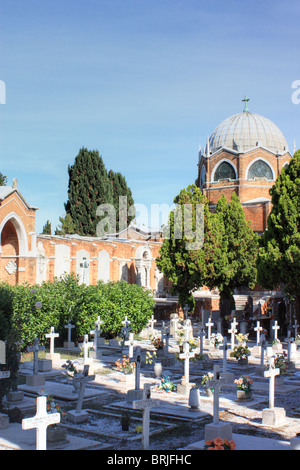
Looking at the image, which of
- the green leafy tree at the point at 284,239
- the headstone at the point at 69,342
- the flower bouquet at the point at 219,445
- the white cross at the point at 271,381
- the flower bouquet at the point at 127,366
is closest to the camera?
the flower bouquet at the point at 219,445

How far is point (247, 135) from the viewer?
47.4m

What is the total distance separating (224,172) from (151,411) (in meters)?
35.7

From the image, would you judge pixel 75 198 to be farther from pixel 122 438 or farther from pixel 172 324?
pixel 122 438

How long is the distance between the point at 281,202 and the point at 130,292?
9228mm

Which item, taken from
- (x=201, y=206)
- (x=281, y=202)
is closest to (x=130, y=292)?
(x=201, y=206)

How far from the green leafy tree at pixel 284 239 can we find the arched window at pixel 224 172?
20.8m

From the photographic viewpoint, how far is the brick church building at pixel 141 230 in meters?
30.2

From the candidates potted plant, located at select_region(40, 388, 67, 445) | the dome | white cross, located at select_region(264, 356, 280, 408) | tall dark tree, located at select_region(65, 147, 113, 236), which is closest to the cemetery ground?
potted plant, located at select_region(40, 388, 67, 445)

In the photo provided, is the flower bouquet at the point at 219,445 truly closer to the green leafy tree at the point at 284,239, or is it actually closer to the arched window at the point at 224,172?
the green leafy tree at the point at 284,239

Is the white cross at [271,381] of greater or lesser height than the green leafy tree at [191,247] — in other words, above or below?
below

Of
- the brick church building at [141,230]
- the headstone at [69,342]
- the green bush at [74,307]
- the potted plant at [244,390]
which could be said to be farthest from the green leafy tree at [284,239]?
the brick church building at [141,230]

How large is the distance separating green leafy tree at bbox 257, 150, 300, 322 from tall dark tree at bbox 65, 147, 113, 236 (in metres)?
29.2

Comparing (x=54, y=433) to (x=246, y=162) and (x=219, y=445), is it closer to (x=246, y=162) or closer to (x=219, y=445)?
(x=219, y=445)

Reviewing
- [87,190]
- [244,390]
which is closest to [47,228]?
[87,190]
